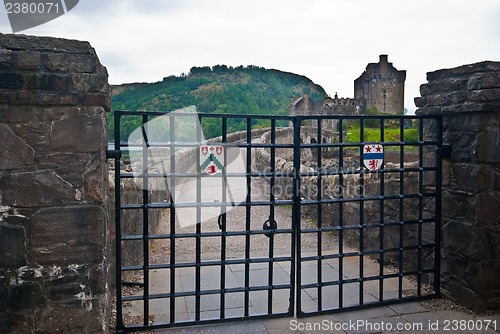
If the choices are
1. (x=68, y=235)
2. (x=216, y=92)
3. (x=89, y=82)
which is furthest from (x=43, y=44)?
(x=216, y=92)

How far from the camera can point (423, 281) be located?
17.0 ft

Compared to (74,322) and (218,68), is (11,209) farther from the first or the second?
(218,68)

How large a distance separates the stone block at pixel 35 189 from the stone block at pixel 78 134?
229mm

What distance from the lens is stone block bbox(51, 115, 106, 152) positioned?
3.22 m

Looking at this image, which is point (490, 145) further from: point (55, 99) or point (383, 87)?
point (383, 87)

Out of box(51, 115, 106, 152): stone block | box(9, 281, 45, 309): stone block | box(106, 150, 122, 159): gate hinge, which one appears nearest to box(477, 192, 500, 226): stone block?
box(106, 150, 122, 159): gate hinge

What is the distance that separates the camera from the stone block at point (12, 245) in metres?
3.17

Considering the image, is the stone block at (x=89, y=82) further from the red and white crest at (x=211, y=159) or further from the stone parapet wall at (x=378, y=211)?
the stone parapet wall at (x=378, y=211)

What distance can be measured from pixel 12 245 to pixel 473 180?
405 centimetres

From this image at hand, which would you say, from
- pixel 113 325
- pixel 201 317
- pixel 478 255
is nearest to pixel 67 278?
pixel 113 325

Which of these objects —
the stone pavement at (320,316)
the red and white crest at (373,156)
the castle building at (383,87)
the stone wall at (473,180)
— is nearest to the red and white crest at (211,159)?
the stone pavement at (320,316)

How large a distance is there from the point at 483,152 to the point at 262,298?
264 centimetres

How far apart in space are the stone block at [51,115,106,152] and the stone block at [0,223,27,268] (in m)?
0.64

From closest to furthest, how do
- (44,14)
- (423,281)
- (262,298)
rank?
(44,14), (262,298), (423,281)
